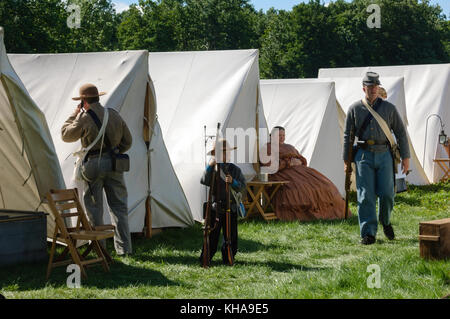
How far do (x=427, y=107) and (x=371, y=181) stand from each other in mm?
8946

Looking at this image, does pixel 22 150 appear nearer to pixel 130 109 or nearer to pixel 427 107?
pixel 130 109

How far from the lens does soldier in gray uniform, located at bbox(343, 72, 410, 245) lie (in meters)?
7.05

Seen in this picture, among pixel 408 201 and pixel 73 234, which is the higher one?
pixel 73 234

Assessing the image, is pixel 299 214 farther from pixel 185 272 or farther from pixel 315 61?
pixel 315 61

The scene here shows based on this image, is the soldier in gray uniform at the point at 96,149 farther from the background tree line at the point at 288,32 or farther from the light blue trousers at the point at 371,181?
the background tree line at the point at 288,32

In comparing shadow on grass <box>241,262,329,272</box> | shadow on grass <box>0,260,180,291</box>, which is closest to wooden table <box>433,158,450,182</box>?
shadow on grass <box>241,262,329,272</box>

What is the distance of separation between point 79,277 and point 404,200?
7.38 meters

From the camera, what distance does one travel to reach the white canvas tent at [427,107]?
15.0m

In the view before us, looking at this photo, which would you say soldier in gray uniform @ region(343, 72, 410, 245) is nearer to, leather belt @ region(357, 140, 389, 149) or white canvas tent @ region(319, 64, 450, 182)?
leather belt @ region(357, 140, 389, 149)

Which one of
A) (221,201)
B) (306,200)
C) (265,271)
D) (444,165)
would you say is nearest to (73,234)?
(221,201)

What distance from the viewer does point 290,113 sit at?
11.8 m

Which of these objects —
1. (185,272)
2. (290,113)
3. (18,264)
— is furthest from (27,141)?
(290,113)

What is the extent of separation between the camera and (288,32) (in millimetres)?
43062

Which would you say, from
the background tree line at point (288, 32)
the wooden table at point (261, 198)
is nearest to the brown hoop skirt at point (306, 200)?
the wooden table at point (261, 198)
